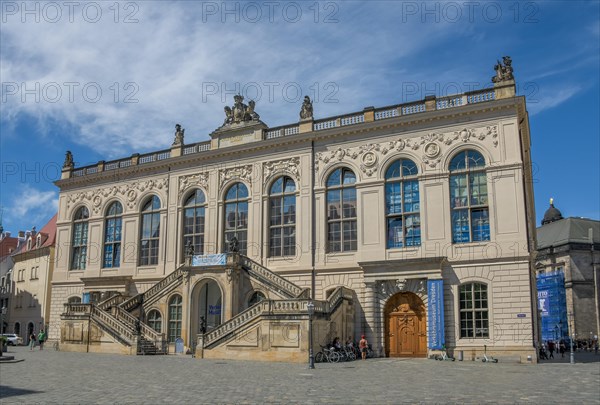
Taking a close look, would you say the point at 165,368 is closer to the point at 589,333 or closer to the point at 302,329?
the point at 302,329

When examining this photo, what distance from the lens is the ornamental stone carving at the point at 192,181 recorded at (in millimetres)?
38531

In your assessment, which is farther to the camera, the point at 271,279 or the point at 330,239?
the point at 330,239

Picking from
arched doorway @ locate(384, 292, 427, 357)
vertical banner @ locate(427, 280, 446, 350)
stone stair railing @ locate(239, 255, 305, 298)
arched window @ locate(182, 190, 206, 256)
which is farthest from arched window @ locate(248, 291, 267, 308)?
vertical banner @ locate(427, 280, 446, 350)

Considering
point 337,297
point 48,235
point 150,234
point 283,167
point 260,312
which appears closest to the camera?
point 260,312

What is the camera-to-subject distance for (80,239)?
144 ft

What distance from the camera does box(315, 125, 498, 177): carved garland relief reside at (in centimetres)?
3031

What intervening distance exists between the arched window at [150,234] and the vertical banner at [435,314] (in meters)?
19.1

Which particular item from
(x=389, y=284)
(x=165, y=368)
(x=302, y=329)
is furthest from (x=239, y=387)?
(x=389, y=284)

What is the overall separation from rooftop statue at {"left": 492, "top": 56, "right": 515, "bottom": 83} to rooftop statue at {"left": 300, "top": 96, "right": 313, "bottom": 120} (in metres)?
10.8

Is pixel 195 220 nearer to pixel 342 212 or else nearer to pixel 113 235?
pixel 113 235

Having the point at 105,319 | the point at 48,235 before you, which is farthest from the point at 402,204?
the point at 48,235

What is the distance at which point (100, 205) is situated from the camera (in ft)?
141

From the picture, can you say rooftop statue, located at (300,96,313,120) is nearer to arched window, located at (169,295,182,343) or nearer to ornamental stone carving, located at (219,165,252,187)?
ornamental stone carving, located at (219,165,252,187)

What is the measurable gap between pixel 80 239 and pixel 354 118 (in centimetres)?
2323
